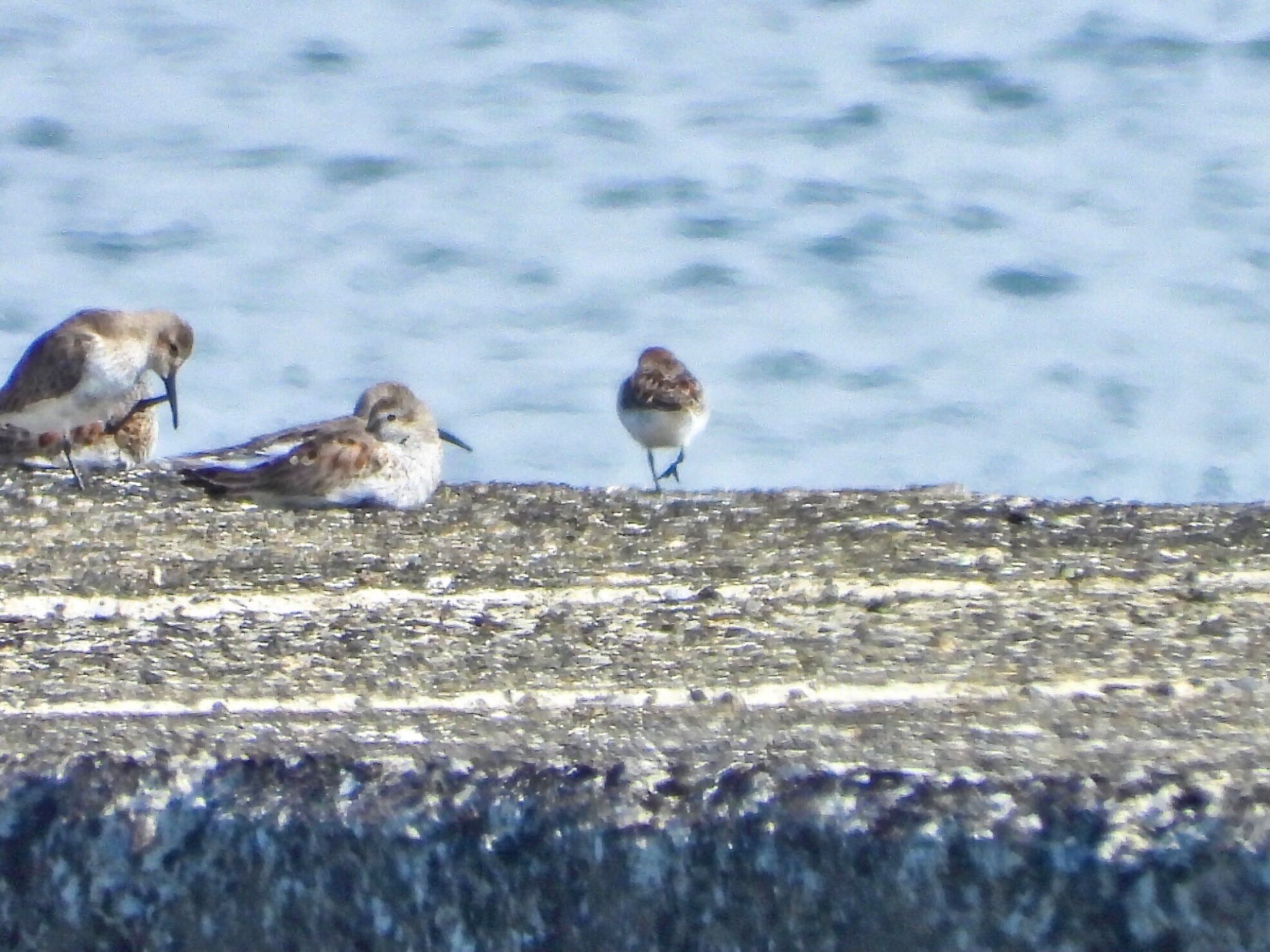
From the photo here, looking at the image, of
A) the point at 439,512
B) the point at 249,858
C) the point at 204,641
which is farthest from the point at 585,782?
the point at 439,512

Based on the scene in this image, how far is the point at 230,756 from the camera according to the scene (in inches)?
74.5

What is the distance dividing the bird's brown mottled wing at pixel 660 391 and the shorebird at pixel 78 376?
1.81m

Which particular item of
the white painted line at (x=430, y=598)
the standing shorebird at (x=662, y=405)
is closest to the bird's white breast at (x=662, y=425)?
the standing shorebird at (x=662, y=405)

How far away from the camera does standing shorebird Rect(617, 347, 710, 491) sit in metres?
7.37

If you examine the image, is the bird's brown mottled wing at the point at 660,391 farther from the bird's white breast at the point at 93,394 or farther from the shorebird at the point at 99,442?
the bird's white breast at the point at 93,394

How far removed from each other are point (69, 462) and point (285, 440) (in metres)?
0.54

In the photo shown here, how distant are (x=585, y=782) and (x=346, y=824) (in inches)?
8.3

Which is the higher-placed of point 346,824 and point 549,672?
point 549,672

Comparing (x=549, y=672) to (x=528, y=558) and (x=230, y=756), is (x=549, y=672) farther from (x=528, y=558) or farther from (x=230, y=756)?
(x=528, y=558)

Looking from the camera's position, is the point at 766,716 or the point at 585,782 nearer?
the point at 585,782

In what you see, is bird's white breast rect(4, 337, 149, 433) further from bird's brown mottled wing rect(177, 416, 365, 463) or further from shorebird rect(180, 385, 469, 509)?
shorebird rect(180, 385, 469, 509)

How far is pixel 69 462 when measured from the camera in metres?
5.19

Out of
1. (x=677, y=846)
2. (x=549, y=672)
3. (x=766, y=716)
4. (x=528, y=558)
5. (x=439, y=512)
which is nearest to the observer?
(x=677, y=846)

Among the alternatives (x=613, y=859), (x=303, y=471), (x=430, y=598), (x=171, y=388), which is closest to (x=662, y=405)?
(x=171, y=388)
